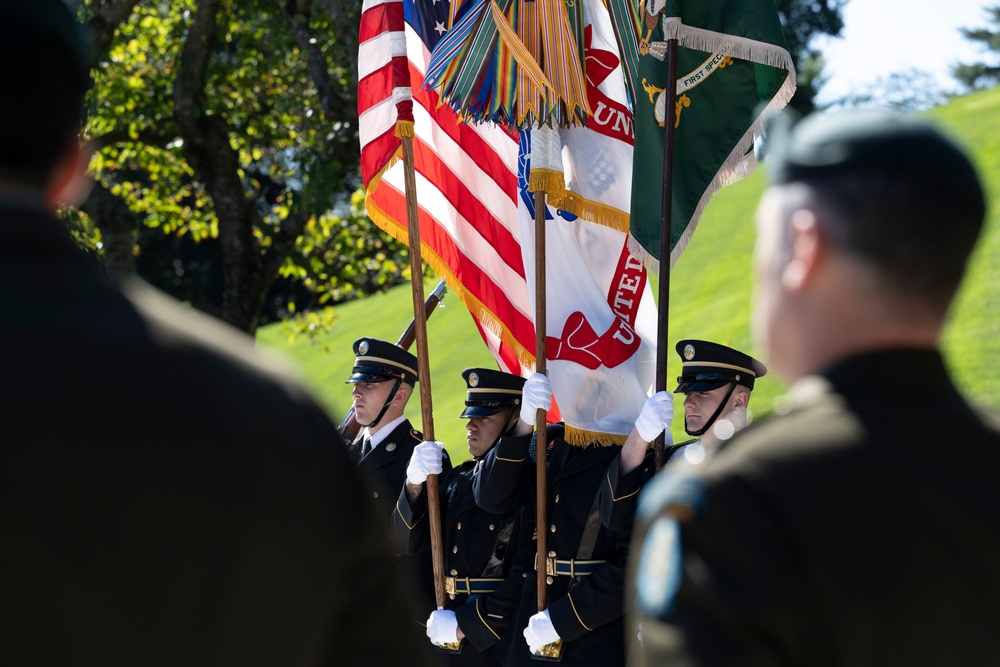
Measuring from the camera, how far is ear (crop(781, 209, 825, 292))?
1.42 meters

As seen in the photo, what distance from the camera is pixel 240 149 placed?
1316 centimetres

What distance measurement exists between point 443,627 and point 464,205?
6.55 ft

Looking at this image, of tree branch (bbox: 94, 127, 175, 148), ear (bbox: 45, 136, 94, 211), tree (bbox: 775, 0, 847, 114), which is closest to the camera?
ear (bbox: 45, 136, 94, 211)

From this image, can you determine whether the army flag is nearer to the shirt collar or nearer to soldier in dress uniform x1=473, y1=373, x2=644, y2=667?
soldier in dress uniform x1=473, y1=373, x2=644, y2=667

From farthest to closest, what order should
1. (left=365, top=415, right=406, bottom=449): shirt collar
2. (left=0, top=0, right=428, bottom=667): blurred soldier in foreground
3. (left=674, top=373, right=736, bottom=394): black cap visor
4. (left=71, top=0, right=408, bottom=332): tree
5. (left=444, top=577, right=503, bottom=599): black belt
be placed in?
1. (left=71, top=0, right=408, bottom=332): tree
2. (left=365, top=415, right=406, bottom=449): shirt collar
3. (left=444, top=577, right=503, bottom=599): black belt
4. (left=674, top=373, right=736, bottom=394): black cap visor
5. (left=0, top=0, right=428, bottom=667): blurred soldier in foreground

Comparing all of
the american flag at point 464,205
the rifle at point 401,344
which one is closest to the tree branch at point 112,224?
the rifle at point 401,344

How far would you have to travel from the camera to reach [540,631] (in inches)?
181

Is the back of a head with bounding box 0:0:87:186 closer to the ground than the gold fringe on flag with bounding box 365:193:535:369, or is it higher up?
closer to the ground

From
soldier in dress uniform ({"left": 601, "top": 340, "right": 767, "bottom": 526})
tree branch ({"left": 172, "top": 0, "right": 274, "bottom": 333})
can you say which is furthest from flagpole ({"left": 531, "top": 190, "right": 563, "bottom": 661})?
tree branch ({"left": 172, "top": 0, "right": 274, "bottom": 333})

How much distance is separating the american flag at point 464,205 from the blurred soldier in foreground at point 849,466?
3.97 metres

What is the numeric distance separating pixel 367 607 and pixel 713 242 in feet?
61.2

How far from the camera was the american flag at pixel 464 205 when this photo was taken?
5480mm

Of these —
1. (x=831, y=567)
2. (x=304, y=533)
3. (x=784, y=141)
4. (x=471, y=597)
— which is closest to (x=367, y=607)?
(x=304, y=533)

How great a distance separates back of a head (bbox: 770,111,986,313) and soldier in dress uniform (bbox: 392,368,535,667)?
3.66 metres
